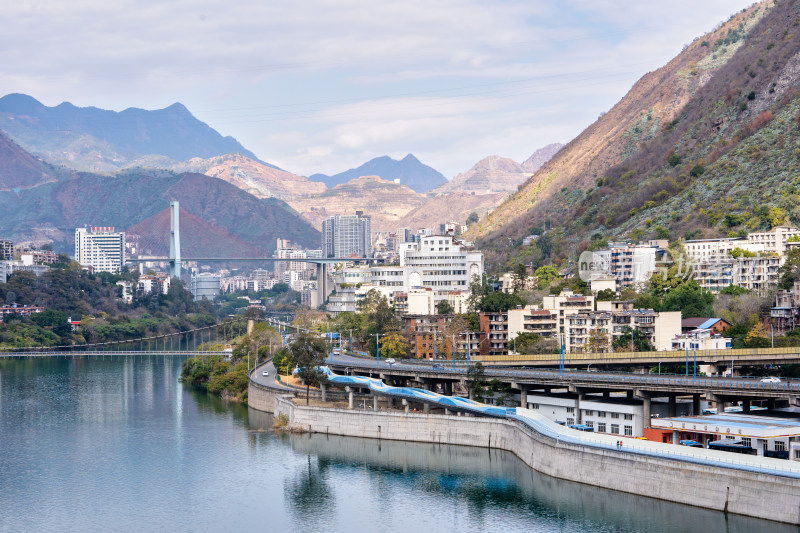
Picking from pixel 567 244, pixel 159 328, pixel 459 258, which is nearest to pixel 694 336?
pixel 459 258

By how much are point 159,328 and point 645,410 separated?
112m

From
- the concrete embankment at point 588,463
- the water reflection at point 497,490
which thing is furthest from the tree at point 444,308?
the water reflection at point 497,490

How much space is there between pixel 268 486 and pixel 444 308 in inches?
1753

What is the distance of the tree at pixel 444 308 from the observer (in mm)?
A: 90875

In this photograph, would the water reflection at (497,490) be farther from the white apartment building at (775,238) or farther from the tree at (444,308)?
the white apartment building at (775,238)

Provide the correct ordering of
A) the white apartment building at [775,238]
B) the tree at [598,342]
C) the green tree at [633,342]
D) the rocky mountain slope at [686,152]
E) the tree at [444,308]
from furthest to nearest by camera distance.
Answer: the rocky mountain slope at [686,152] → the tree at [444,308] → the white apartment building at [775,238] → the tree at [598,342] → the green tree at [633,342]

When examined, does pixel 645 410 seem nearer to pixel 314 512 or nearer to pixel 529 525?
pixel 529 525

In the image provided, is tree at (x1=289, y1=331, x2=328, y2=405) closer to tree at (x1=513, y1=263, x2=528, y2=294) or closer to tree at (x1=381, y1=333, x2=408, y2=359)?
tree at (x1=381, y1=333, x2=408, y2=359)

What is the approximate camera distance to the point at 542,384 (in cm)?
5538

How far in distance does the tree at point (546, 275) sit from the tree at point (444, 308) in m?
10.4

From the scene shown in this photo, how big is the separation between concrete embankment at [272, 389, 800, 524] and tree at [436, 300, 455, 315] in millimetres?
29182

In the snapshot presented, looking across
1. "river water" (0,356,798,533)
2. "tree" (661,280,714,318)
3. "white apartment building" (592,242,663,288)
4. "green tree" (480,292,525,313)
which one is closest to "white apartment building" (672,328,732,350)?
"tree" (661,280,714,318)

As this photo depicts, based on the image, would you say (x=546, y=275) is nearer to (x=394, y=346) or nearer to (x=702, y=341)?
(x=394, y=346)

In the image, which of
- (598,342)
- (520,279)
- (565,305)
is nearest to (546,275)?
(520,279)
